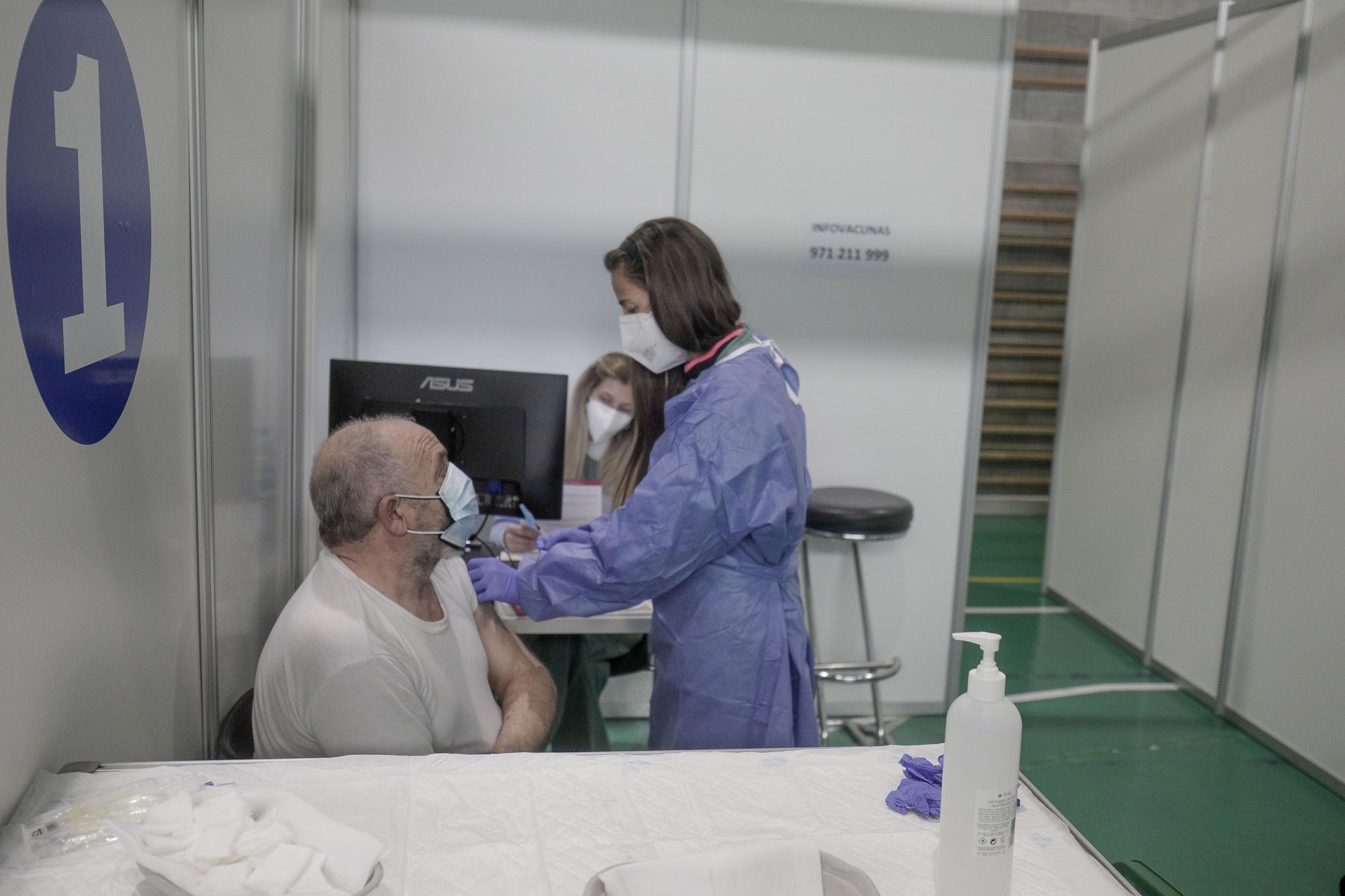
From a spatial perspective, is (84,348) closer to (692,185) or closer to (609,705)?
(692,185)

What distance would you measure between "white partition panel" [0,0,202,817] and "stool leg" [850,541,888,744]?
6.78 ft

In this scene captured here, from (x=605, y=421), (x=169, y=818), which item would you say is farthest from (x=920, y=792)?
(x=605, y=421)

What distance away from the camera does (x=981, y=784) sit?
0.97m

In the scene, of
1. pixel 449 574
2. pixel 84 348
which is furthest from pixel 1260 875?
pixel 84 348

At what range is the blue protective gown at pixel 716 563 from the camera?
1.87 meters

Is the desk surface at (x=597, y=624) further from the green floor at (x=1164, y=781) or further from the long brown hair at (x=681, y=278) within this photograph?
the green floor at (x=1164, y=781)

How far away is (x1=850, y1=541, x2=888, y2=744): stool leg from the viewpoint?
3.18 metres

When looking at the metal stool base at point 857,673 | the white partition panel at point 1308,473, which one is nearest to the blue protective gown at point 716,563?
the metal stool base at point 857,673

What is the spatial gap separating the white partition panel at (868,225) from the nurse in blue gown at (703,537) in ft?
3.50

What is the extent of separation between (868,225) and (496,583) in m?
1.79

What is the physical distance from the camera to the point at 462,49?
2881 mm

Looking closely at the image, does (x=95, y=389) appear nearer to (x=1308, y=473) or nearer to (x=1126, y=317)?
(x=1308, y=473)

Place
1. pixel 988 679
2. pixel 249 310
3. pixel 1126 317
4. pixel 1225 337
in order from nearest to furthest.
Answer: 1. pixel 988 679
2. pixel 249 310
3. pixel 1225 337
4. pixel 1126 317

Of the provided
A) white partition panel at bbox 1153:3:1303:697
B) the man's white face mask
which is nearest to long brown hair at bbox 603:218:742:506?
the man's white face mask
